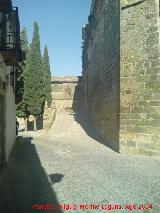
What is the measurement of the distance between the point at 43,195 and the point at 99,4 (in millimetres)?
13818

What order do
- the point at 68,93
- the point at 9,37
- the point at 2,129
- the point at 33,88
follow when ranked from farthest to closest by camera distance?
the point at 68,93
the point at 33,88
the point at 2,129
the point at 9,37

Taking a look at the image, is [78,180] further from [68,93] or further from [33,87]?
[68,93]

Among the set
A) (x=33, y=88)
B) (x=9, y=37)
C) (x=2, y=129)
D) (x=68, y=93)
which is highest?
(x=9, y=37)

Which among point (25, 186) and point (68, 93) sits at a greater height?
point (68, 93)

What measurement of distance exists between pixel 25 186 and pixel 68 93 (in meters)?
33.3

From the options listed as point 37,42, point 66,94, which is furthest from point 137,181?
point 66,94

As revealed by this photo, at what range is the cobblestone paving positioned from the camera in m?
5.91

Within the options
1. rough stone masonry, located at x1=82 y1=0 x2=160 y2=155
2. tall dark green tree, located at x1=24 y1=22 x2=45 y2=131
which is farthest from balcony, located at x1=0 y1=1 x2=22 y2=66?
tall dark green tree, located at x1=24 y1=22 x2=45 y2=131

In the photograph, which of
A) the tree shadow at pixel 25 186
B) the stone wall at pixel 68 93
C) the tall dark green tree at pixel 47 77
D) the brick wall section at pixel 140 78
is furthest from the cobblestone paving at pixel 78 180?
the stone wall at pixel 68 93

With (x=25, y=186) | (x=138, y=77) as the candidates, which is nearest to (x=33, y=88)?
(x=138, y=77)

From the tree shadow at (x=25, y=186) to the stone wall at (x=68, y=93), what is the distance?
29100 mm

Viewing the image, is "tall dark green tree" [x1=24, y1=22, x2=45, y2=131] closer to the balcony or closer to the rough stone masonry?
the rough stone masonry

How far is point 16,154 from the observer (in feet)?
38.2

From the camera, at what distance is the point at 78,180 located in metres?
7.60
